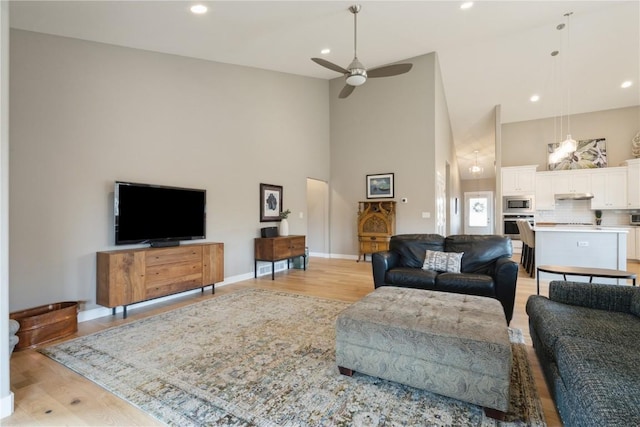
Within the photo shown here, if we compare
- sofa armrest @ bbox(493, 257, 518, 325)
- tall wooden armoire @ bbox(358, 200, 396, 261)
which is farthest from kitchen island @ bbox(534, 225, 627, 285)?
tall wooden armoire @ bbox(358, 200, 396, 261)

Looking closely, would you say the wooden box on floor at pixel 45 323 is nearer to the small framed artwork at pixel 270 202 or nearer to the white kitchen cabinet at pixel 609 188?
the small framed artwork at pixel 270 202

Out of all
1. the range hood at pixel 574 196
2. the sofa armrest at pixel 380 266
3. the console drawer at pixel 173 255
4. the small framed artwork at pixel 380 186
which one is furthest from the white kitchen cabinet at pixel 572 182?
the console drawer at pixel 173 255

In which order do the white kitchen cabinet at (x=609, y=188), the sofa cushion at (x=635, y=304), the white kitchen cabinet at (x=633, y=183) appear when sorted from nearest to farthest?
the sofa cushion at (x=635, y=304), the white kitchen cabinet at (x=633, y=183), the white kitchen cabinet at (x=609, y=188)

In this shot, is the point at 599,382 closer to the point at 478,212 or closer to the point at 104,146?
the point at 104,146

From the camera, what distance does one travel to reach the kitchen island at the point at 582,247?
15.4ft

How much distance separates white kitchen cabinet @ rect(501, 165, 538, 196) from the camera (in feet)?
26.2

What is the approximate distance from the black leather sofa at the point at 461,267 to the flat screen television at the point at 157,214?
2.61 meters

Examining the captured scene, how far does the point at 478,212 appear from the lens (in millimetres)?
13117

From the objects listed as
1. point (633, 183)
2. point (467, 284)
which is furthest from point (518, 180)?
point (467, 284)

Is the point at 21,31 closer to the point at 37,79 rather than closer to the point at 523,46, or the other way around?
the point at 37,79

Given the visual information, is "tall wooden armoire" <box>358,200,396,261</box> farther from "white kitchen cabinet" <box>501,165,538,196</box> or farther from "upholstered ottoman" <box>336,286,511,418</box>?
"upholstered ottoman" <box>336,286,511,418</box>

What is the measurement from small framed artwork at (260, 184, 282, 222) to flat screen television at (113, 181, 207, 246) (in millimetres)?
1311

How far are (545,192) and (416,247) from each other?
6.21 metres

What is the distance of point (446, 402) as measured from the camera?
5.91ft
